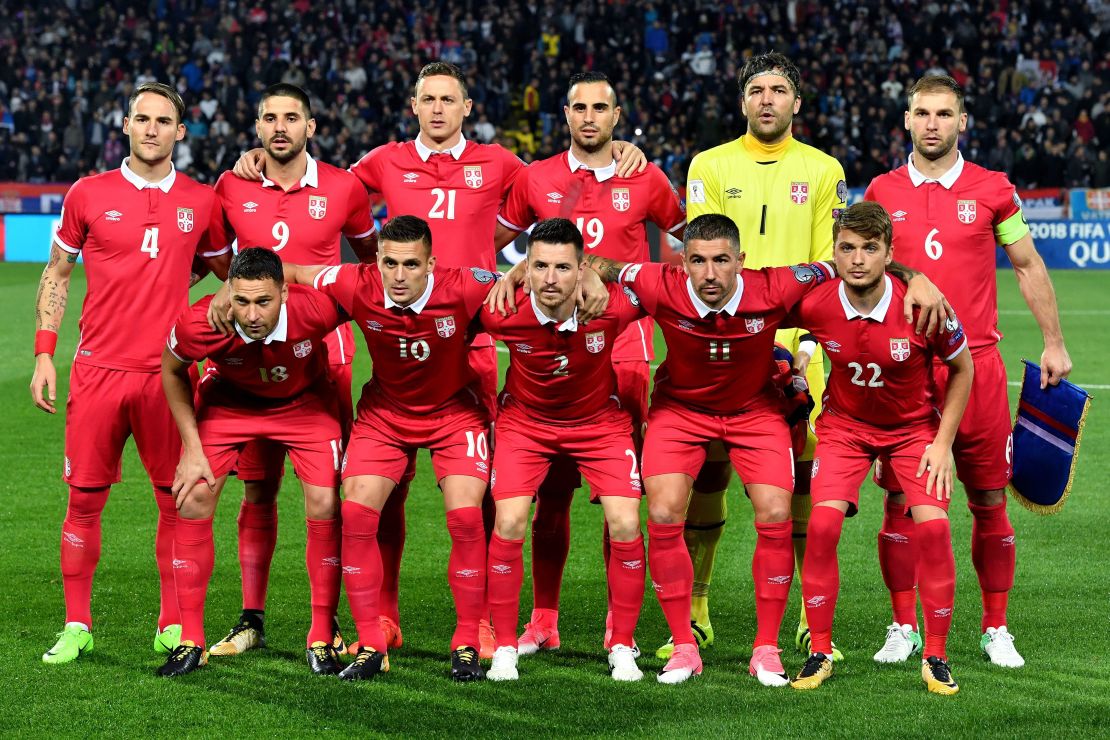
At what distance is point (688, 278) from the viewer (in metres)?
5.81

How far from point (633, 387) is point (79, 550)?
247 cm

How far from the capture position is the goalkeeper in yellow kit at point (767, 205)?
21.0 ft

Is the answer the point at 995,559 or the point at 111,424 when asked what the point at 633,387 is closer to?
the point at 995,559

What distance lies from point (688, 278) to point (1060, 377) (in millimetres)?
1737

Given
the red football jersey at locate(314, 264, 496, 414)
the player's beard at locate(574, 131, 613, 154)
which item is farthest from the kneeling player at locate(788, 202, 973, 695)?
the red football jersey at locate(314, 264, 496, 414)

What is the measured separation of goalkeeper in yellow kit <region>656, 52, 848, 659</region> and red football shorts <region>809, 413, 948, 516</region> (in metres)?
0.71

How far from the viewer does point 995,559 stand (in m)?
5.99

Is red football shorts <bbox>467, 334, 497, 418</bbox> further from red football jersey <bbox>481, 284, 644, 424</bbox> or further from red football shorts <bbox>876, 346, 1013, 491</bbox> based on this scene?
red football shorts <bbox>876, 346, 1013, 491</bbox>

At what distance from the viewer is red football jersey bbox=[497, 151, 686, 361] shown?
6.50m

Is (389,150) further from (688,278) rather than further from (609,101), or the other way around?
(688,278)

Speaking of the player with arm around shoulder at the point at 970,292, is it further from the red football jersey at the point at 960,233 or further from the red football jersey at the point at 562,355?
the red football jersey at the point at 562,355

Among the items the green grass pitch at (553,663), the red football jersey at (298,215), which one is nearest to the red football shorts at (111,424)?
the green grass pitch at (553,663)

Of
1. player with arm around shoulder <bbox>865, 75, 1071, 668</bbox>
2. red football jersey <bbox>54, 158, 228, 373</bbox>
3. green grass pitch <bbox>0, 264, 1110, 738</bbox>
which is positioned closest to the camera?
→ green grass pitch <bbox>0, 264, 1110, 738</bbox>

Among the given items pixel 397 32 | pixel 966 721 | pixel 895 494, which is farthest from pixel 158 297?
pixel 397 32
